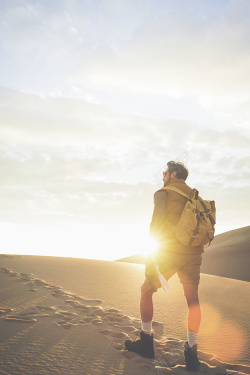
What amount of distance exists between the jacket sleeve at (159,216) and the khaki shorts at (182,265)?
0.24 meters

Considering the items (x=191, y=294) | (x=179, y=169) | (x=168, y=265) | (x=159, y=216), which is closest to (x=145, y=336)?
(x=191, y=294)

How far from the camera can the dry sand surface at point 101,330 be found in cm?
224

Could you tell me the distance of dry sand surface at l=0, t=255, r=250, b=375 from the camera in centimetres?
224

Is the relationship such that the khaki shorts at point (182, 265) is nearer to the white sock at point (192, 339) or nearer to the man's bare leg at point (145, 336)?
the man's bare leg at point (145, 336)

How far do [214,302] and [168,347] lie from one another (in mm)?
2556

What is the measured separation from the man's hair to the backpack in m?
0.33

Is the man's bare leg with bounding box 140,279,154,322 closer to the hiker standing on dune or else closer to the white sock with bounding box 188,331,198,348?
the hiker standing on dune

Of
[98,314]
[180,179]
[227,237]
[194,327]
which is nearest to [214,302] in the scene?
[98,314]

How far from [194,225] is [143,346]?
122 centimetres

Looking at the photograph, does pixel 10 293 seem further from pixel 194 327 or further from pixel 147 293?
pixel 194 327

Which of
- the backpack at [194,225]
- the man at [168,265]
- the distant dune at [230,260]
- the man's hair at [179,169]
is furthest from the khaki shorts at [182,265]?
the distant dune at [230,260]

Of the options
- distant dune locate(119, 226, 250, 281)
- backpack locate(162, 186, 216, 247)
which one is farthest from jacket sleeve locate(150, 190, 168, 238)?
distant dune locate(119, 226, 250, 281)

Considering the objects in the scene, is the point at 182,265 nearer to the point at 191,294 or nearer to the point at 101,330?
the point at 191,294

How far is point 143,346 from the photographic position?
2.51 meters
